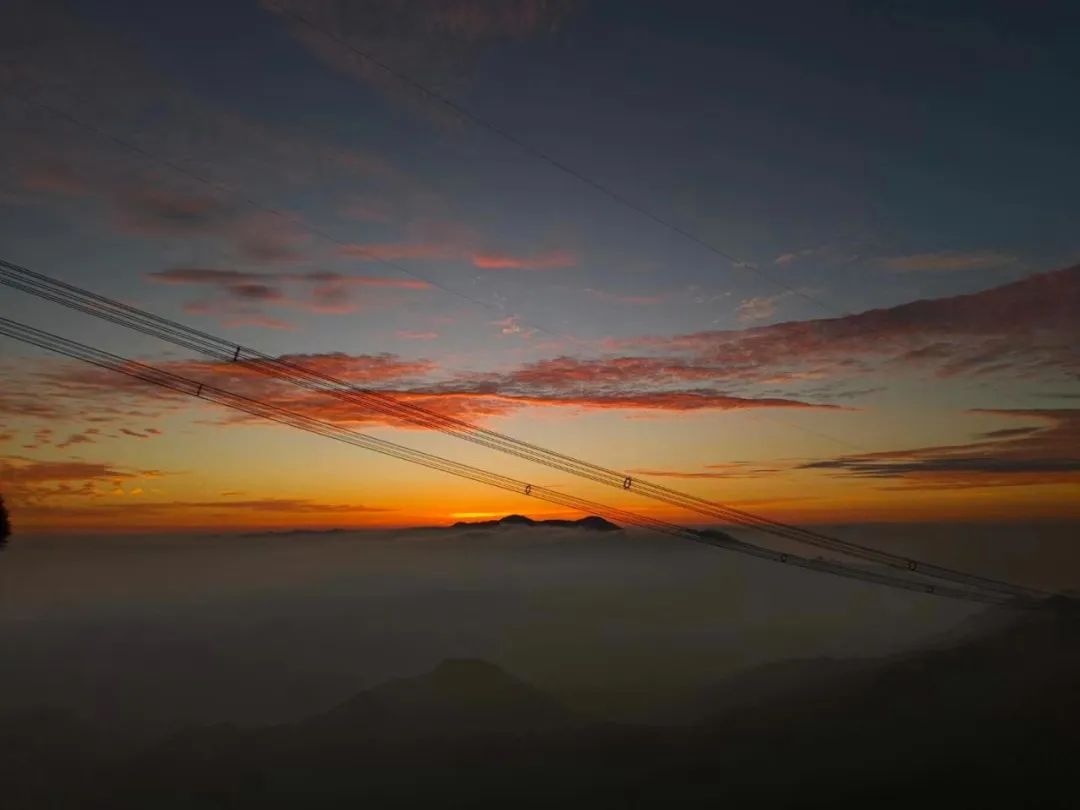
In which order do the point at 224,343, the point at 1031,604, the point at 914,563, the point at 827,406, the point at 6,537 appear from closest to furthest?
A: the point at 224,343, the point at 6,537, the point at 827,406, the point at 914,563, the point at 1031,604

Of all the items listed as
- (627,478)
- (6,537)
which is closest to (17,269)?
(6,537)

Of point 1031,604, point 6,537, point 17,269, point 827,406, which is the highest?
point 827,406

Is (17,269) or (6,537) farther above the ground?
(17,269)

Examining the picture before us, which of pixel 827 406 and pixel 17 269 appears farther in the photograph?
pixel 827 406

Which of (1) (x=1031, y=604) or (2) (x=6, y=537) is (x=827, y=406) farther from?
(1) (x=1031, y=604)

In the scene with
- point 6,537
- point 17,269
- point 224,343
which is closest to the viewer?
point 17,269

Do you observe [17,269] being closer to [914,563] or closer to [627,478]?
[627,478]
